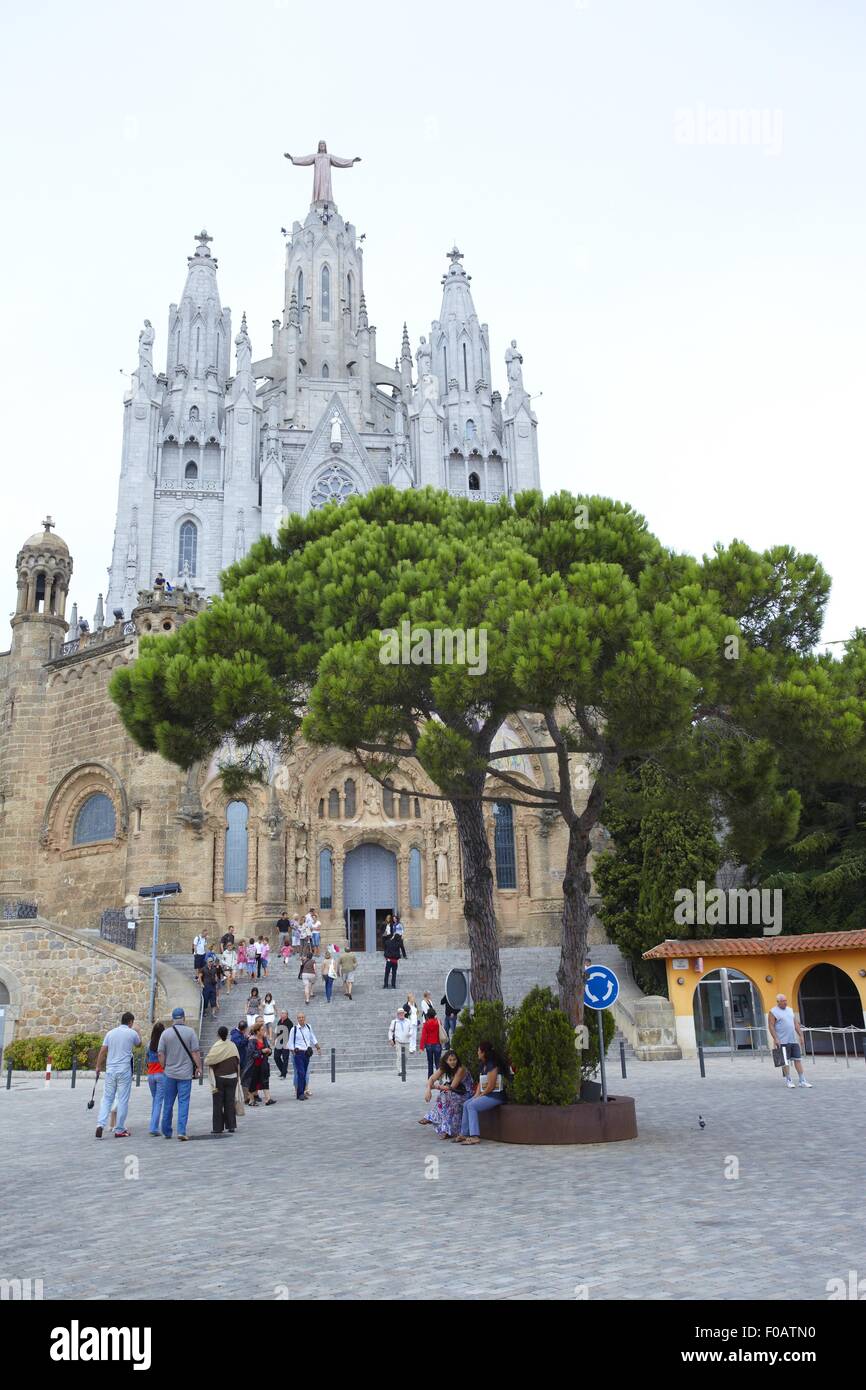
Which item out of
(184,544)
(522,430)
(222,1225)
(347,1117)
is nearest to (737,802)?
(347,1117)

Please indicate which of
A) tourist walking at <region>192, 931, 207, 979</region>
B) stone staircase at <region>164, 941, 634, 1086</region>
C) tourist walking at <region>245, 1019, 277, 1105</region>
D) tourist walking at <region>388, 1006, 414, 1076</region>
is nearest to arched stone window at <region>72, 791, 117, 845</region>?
stone staircase at <region>164, 941, 634, 1086</region>

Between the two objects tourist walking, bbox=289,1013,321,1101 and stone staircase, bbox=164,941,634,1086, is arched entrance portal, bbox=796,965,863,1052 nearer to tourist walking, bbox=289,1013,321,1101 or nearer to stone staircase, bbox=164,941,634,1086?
stone staircase, bbox=164,941,634,1086

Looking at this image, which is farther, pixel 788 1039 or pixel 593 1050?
pixel 788 1039

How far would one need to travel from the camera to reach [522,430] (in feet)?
200

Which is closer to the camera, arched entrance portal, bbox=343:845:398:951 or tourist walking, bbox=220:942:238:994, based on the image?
tourist walking, bbox=220:942:238:994

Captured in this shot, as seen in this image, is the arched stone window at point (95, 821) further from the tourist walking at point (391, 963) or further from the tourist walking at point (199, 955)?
the tourist walking at point (391, 963)

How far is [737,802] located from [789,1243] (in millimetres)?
7025

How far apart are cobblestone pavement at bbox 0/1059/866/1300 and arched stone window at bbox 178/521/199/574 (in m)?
43.5

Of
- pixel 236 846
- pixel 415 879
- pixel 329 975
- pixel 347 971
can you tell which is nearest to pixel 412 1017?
pixel 329 975

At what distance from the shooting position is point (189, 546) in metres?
55.6

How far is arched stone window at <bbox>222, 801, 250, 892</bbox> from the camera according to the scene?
30.8 metres

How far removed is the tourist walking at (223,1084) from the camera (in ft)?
41.0

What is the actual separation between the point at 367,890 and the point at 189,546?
27598mm

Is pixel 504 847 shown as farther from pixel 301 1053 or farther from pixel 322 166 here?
pixel 322 166
